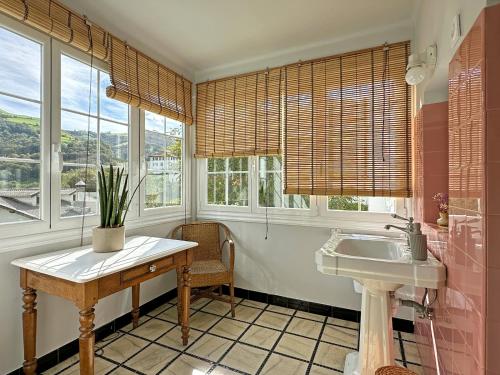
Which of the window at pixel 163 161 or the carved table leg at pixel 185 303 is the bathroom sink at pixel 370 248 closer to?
the carved table leg at pixel 185 303

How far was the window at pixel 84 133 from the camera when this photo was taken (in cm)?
185

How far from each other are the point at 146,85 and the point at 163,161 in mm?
720

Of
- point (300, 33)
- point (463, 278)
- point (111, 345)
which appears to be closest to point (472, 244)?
point (463, 278)

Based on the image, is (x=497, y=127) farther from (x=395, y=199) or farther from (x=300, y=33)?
(x=300, y=33)

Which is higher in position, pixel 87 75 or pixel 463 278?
pixel 87 75

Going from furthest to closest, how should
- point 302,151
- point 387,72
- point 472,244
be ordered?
point 302,151
point 387,72
point 472,244

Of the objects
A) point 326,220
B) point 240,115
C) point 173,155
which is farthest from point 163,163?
point 326,220

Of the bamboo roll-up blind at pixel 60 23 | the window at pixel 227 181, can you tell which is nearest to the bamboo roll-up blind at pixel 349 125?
the window at pixel 227 181

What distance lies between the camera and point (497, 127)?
2.55 feet

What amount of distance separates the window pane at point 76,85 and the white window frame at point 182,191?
0.46m

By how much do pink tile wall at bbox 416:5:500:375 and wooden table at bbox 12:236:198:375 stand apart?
155cm

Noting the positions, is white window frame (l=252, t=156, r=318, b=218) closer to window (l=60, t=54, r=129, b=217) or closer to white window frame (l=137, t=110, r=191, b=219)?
white window frame (l=137, t=110, r=191, b=219)

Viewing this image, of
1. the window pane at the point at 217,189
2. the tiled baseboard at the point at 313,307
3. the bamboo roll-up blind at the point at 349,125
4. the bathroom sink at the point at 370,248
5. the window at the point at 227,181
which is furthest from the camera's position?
the window pane at the point at 217,189

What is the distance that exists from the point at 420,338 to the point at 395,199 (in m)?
1.01
